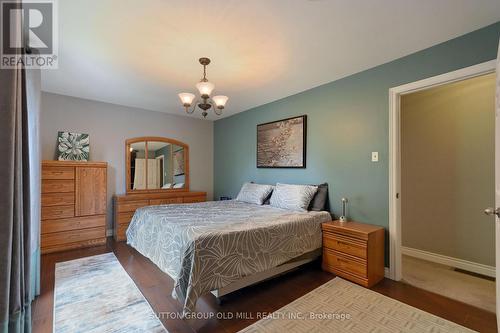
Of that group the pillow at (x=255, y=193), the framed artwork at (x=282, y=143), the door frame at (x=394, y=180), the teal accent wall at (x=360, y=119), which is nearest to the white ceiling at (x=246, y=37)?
the teal accent wall at (x=360, y=119)

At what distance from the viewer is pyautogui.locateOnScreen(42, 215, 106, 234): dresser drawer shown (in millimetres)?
3253

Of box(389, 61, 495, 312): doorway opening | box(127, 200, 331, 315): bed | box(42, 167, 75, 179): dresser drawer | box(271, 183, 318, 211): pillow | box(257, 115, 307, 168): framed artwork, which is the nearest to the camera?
box(127, 200, 331, 315): bed

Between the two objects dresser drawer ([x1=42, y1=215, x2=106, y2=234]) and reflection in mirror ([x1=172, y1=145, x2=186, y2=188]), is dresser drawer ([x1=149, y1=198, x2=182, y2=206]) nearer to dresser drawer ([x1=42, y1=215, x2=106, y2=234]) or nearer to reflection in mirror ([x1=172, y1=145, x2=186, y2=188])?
reflection in mirror ([x1=172, y1=145, x2=186, y2=188])

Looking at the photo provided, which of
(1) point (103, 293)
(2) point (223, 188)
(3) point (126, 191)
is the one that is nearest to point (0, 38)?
(1) point (103, 293)

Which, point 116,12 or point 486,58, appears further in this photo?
point 486,58

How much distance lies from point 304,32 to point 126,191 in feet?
13.2

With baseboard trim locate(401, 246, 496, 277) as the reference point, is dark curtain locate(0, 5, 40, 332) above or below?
above

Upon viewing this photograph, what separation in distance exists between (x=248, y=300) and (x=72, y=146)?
3.71 metres

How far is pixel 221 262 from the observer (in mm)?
1912

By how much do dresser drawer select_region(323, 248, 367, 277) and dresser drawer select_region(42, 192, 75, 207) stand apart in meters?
3.69

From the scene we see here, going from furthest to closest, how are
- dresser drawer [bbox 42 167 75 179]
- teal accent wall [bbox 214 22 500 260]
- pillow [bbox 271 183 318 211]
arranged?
dresser drawer [bbox 42 167 75 179], pillow [bbox 271 183 318 211], teal accent wall [bbox 214 22 500 260]

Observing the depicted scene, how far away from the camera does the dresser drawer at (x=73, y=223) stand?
10.7 ft

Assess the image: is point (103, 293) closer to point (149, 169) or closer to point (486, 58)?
point (149, 169)

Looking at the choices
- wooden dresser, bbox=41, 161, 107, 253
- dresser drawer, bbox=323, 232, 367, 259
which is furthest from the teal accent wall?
wooden dresser, bbox=41, 161, 107, 253
